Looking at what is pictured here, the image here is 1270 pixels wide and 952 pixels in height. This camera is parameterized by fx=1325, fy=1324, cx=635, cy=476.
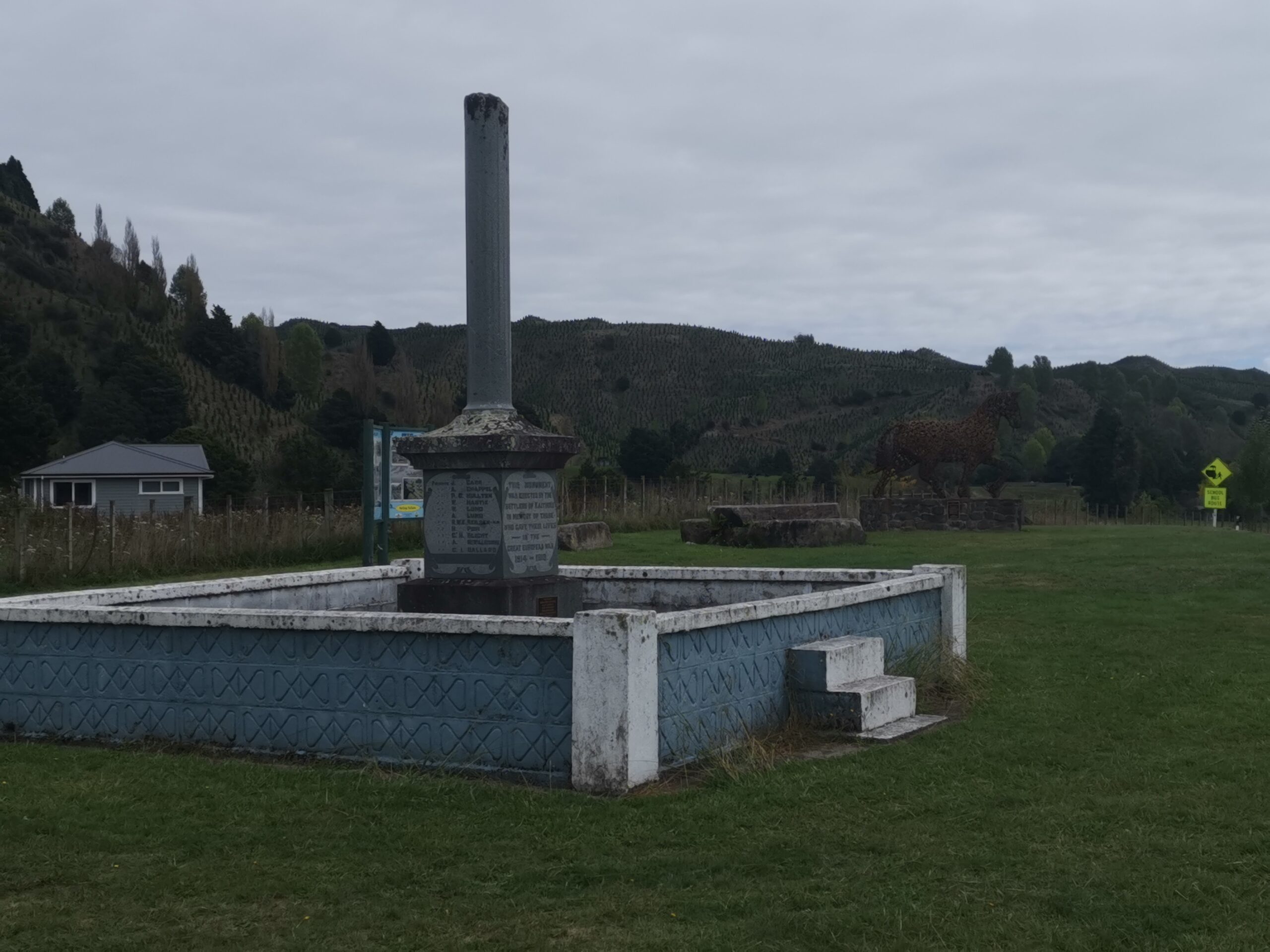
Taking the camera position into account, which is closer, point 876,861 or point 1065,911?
point 1065,911

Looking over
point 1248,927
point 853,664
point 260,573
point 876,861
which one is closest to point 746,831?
point 876,861

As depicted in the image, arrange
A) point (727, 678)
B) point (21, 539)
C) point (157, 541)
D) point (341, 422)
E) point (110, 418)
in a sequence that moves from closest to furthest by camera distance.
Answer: point (727, 678) < point (21, 539) < point (157, 541) < point (110, 418) < point (341, 422)

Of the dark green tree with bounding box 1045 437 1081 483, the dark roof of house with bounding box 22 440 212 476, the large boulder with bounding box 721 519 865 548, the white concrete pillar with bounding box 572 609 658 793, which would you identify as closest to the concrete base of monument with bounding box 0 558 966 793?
the white concrete pillar with bounding box 572 609 658 793

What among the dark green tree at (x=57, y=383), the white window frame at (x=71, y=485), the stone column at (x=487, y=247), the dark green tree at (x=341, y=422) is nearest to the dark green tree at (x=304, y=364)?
the dark green tree at (x=341, y=422)

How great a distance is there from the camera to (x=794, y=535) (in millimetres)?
23172

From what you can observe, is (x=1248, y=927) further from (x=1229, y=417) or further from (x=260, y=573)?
(x=1229, y=417)

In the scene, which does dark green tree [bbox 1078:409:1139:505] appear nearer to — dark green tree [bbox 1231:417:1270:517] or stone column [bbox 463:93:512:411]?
dark green tree [bbox 1231:417:1270:517]

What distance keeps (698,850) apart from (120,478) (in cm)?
4411

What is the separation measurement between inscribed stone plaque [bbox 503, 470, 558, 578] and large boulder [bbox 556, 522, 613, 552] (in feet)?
41.0

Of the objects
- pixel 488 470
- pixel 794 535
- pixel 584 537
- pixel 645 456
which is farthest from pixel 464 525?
pixel 645 456

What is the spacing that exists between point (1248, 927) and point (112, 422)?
194ft

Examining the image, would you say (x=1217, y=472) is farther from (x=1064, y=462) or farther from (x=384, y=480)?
(x=1064, y=462)

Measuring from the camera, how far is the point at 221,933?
4.40 metres

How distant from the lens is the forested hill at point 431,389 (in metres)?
58.7
